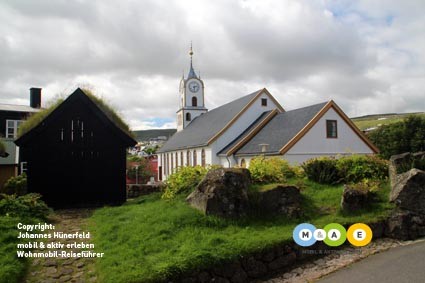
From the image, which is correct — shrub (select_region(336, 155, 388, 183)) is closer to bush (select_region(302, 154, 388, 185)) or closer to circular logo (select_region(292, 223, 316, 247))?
bush (select_region(302, 154, 388, 185))

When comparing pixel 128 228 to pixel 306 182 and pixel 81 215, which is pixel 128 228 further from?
pixel 306 182

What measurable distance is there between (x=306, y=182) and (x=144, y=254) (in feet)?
23.2

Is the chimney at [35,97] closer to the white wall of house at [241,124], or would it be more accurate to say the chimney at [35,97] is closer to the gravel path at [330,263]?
the white wall of house at [241,124]

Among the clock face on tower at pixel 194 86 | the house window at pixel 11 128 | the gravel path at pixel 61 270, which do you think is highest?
the clock face on tower at pixel 194 86

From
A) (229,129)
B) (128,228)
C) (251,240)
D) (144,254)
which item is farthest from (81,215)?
(229,129)

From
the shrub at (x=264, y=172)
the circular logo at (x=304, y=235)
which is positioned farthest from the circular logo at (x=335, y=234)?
the shrub at (x=264, y=172)

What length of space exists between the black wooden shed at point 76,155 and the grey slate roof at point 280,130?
40.3ft

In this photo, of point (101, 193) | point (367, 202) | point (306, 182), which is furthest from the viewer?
point (101, 193)

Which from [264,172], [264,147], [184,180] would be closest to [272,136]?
[264,147]

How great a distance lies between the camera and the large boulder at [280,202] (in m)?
8.66

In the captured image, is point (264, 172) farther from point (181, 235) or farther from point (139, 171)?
point (139, 171)

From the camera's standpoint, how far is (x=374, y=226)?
26.0ft

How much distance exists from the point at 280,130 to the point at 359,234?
18032 millimetres

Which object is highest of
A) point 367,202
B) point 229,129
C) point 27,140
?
point 229,129
